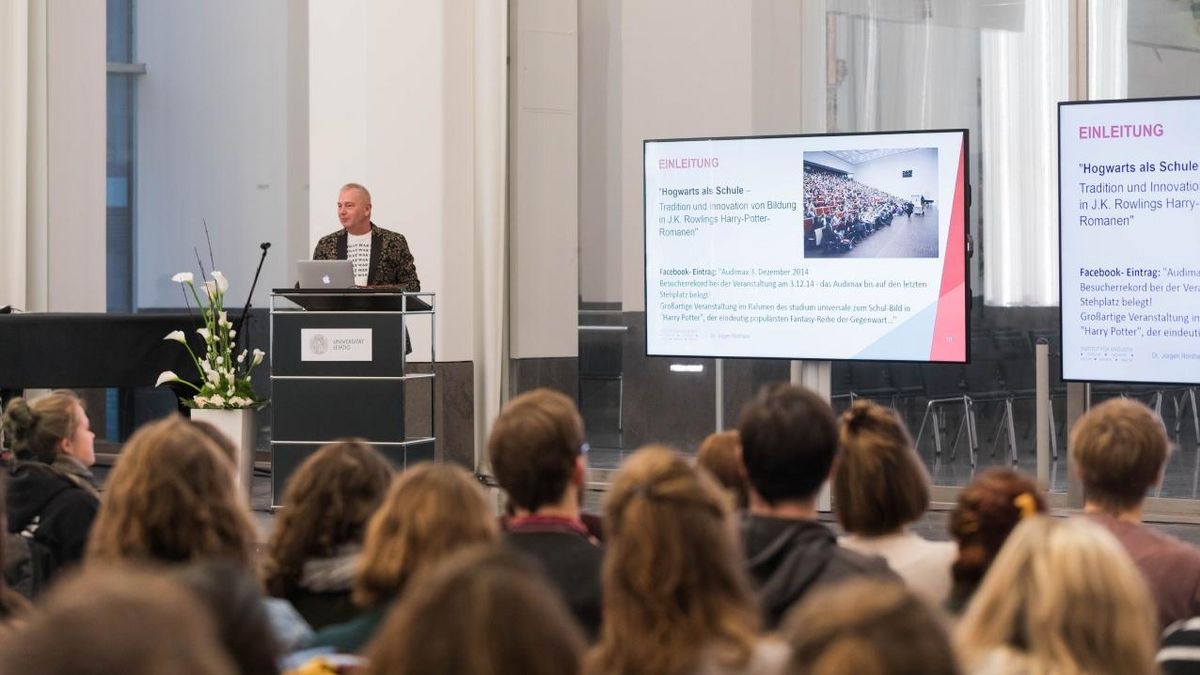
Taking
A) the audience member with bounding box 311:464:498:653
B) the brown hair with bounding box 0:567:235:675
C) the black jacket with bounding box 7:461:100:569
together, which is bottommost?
the black jacket with bounding box 7:461:100:569

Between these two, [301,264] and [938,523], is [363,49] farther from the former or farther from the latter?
[938,523]

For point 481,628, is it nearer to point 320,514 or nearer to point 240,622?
point 240,622

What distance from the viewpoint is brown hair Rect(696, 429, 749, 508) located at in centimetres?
342

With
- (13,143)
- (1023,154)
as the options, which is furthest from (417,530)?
(13,143)

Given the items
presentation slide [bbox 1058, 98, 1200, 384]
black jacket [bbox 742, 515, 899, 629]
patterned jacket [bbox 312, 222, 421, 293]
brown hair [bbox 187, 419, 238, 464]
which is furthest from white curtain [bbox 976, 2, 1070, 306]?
brown hair [bbox 187, 419, 238, 464]

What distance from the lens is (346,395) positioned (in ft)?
23.4

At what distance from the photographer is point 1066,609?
1.73 metres

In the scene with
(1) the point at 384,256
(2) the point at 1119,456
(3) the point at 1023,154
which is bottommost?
(2) the point at 1119,456

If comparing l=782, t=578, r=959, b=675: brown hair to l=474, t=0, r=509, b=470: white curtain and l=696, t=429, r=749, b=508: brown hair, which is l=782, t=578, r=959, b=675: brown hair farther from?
l=474, t=0, r=509, b=470: white curtain

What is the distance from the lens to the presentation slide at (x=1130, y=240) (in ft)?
21.6

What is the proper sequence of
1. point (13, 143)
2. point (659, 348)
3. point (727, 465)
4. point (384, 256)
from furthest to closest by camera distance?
point (13, 143) < point (384, 256) < point (659, 348) < point (727, 465)

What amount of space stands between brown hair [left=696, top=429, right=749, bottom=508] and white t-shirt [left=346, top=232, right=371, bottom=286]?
4.78m

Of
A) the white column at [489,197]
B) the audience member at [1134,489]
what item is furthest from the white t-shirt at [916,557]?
the white column at [489,197]

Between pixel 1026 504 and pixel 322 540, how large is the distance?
1.33 metres
